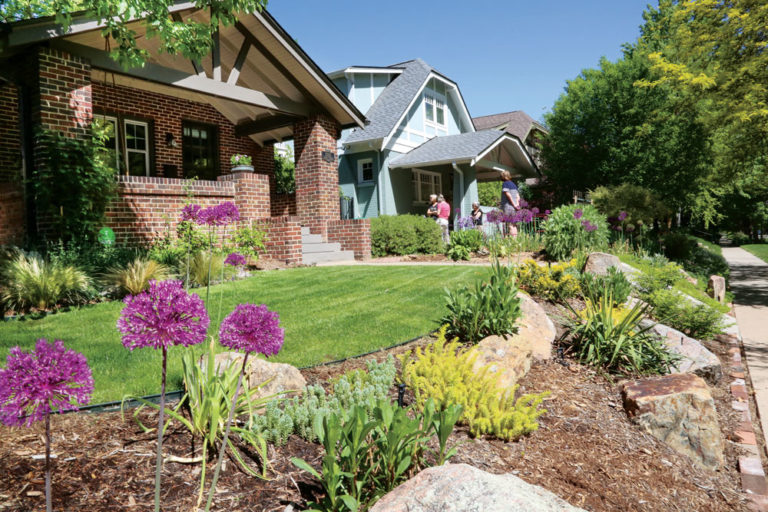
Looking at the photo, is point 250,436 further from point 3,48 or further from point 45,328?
point 3,48

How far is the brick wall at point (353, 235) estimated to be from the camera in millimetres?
Result: 11656

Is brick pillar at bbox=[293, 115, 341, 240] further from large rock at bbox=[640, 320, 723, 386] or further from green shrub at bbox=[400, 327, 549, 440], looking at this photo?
green shrub at bbox=[400, 327, 549, 440]

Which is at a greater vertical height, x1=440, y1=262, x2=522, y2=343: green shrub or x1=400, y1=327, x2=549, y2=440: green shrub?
x1=440, y1=262, x2=522, y2=343: green shrub

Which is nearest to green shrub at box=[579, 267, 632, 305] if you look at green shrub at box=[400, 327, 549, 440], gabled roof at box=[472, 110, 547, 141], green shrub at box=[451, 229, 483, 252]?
green shrub at box=[400, 327, 549, 440]

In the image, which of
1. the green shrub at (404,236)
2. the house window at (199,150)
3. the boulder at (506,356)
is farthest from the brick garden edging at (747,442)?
the house window at (199,150)

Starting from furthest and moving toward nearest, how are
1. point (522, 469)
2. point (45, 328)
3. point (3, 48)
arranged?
point (3, 48)
point (45, 328)
point (522, 469)

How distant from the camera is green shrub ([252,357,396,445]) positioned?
97.3 inches

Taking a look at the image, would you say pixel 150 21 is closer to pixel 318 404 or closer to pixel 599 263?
pixel 318 404

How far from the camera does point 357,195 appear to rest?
19.5m

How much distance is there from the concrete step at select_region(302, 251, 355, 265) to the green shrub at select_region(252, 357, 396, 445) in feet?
24.6

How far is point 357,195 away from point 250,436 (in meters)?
17.5

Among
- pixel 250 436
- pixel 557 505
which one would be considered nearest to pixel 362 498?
pixel 250 436

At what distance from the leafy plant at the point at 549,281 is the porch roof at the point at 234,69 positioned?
263 inches

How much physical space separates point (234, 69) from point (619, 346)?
8554 mm
